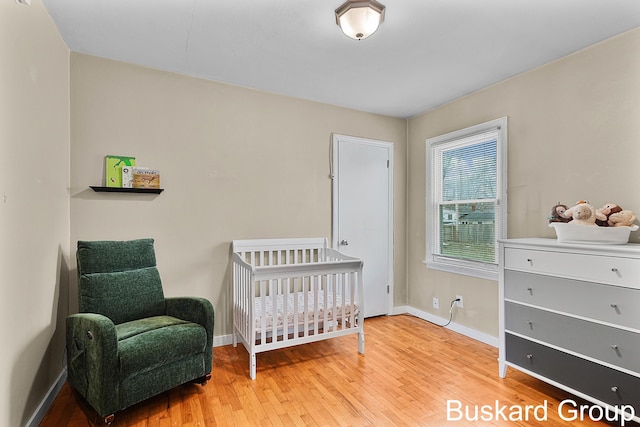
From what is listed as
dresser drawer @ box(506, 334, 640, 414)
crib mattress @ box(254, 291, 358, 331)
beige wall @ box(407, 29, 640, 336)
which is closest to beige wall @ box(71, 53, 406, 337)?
crib mattress @ box(254, 291, 358, 331)

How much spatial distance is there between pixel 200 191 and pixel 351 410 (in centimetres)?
209

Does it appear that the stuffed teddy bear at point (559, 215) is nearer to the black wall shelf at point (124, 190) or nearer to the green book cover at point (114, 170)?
the black wall shelf at point (124, 190)

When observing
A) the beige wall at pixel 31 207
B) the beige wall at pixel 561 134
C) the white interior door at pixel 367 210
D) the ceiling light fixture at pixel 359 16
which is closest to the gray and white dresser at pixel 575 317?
the beige wall at pixel 561 134

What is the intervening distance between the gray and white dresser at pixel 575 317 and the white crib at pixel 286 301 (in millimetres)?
1179

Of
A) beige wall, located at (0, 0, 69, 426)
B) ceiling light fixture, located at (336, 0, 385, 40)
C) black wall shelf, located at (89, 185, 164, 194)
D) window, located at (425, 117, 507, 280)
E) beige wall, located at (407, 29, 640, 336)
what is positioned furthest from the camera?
window, located at (425, 117, 507, 280)

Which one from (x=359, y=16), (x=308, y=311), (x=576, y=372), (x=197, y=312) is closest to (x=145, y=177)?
(x=197, y=312)

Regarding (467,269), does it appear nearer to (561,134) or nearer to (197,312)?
(561,134)

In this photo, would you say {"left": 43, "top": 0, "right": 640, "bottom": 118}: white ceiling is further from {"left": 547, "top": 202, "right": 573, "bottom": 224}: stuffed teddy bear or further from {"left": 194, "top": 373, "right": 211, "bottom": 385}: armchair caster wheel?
{"left": 194, "top": 373, "right": 211, "bottom": 385}: armchair caster wheel

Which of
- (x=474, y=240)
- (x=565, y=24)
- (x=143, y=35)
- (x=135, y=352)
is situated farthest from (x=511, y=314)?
(x=143, y=35)

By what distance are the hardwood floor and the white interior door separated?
0.92 meters

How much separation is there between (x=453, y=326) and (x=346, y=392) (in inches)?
66.1

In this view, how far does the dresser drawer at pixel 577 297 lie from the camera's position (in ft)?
5.90

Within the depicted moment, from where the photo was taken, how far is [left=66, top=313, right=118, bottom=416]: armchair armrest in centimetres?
178

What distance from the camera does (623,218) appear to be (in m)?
2.02
